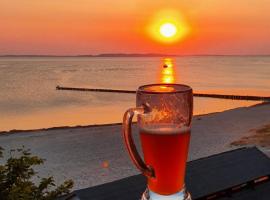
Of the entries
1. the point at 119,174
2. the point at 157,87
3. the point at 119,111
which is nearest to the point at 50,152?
the point at 119,174

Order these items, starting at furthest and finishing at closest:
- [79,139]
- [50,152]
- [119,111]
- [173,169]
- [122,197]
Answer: [119,111] → [79,139] → [50,152] → [122,197] → [173,169]

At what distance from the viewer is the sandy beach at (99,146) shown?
1611cm

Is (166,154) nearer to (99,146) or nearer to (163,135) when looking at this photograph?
(163,135)

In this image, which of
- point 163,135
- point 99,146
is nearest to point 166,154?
point 163,135

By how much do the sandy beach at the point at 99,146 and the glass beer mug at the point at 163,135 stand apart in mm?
12871

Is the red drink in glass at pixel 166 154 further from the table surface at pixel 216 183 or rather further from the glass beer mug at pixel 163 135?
the table surface at pixel 216 183

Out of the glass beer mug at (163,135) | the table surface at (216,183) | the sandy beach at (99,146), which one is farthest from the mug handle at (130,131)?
the sandy beach at (99,146)

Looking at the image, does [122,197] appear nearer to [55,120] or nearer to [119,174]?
[119,174]

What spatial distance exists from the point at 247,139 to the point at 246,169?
19.3 meters

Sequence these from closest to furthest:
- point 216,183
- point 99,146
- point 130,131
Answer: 1. point 130,131
2. point 216,183
3. point 99,146

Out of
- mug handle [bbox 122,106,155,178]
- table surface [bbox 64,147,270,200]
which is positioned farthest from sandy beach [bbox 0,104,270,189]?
mug handle [bbox 122,106,155,178]

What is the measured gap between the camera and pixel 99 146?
21984 millimetres

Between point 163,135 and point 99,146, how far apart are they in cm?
2067

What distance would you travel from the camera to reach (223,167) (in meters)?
3.76
